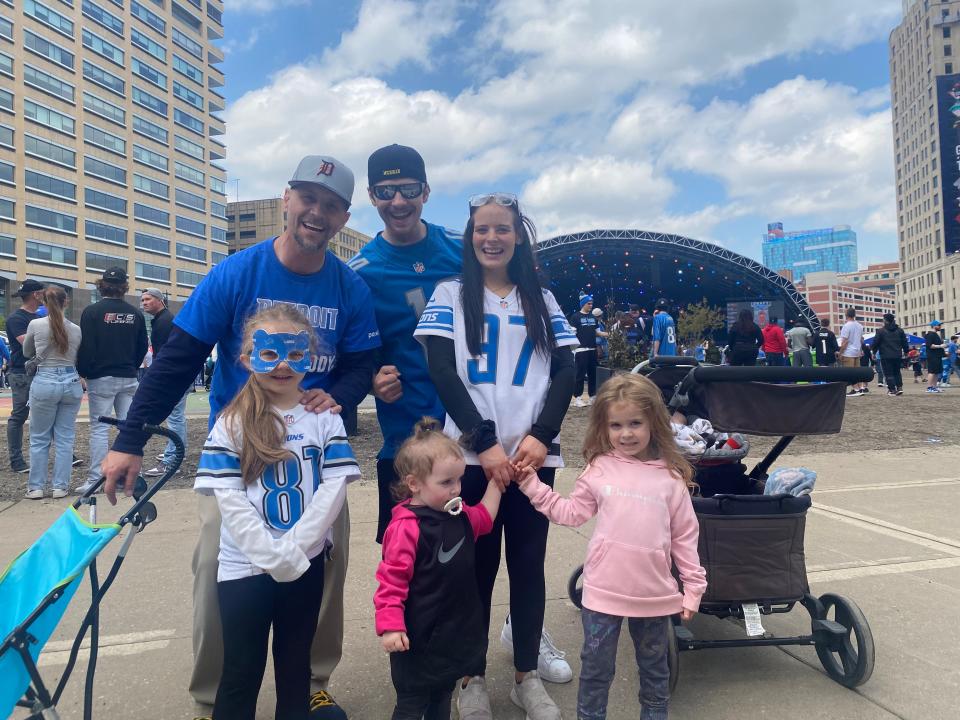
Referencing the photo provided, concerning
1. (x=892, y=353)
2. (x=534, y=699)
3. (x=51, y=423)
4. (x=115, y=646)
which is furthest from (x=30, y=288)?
(x=892, y=353)

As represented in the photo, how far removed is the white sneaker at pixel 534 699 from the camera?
90.3 inches

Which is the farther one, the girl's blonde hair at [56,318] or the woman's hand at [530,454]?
the girl's blonde hair at [56,318]

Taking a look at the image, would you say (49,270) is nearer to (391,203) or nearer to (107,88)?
(107,88)

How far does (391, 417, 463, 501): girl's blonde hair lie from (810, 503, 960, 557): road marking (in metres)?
3.80

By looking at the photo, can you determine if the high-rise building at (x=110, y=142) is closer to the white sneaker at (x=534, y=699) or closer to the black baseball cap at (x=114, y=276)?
the black baseball cap at (x=114, y=276)

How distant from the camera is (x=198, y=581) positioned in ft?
7.34

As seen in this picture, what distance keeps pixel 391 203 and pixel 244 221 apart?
103679mm

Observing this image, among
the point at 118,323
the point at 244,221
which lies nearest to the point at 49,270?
the point at 244,221

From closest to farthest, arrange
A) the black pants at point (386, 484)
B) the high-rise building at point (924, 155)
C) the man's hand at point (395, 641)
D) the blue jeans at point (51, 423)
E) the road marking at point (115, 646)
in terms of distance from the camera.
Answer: the man's hand at point (395, 641) < the black pants at point (386, 484) < the road marking at point (115, 646) < the blue jeans at point (51, 423) < the high-rise building at point (924, 155)

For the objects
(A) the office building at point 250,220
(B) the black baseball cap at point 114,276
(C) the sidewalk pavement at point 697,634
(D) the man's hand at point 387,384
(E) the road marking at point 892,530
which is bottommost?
(C) the sidewalk pavement at point 697,634

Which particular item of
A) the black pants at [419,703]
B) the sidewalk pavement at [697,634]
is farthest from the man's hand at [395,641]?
the sidewalk pavement at [697,634]

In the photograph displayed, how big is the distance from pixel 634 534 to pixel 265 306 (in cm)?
156

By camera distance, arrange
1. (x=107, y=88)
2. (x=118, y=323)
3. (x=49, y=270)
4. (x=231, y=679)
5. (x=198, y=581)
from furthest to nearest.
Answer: (x=107, y=88)
(x=49, y=270)
(x=118, y=323)
(x=198, y=581)
(x=231, y=679)

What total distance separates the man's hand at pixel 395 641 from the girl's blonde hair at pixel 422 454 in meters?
0.46
